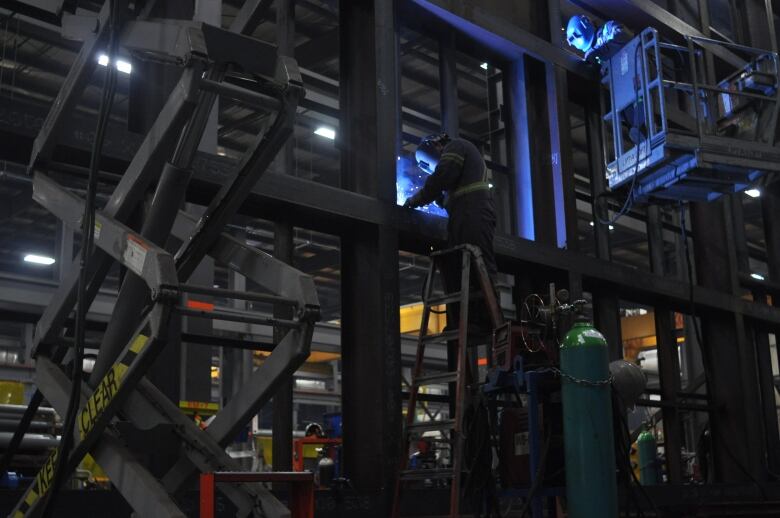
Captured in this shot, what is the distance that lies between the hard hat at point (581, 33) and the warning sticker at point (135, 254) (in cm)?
666

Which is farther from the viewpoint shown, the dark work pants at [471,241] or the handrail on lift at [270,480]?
the dark work pants at [471,241]

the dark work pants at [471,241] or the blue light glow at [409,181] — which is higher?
the blue light glow at [409,181]

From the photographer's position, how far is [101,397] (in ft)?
12.4

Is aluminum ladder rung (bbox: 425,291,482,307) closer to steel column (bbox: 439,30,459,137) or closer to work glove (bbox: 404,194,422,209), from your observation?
work glove (bbox: 404,194,422,209)

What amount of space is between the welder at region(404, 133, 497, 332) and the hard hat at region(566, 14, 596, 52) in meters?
3.08

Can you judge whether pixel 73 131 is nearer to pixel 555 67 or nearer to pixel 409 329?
pixel 555 67

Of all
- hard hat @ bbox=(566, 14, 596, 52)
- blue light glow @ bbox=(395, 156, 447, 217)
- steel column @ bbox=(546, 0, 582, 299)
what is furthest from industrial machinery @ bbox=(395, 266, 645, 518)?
hard hat @ bbox=(566, 14, 596, 52)

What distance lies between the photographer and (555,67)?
8.93m

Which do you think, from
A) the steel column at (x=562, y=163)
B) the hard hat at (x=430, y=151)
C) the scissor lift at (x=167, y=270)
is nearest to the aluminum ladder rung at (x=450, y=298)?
the hard hat at (x=430, y=151)

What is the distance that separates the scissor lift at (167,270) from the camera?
357 centimetres

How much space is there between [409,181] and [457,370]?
2215 millimetres

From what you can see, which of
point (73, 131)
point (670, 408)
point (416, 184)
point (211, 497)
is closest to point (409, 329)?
point (670, 408)

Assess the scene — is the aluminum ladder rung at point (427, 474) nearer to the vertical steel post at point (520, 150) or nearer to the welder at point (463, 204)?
the welder at point (463, 204)

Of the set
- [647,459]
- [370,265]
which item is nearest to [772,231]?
[647,459]
